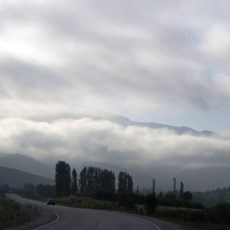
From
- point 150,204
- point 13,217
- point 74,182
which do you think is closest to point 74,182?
point 74,182

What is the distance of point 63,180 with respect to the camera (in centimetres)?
18362

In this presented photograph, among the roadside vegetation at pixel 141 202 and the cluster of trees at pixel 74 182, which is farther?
the cluster of trees at pixel 74 182

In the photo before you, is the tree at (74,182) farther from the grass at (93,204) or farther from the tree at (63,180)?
the grass at (93,204)

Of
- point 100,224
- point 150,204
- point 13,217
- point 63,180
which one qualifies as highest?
point 63,180

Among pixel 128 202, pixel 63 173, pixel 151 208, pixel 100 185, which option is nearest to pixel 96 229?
pixel 151 208

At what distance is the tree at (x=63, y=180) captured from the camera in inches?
7185

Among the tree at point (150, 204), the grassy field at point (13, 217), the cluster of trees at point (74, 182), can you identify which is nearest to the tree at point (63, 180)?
the cluster of trees at point (74, 182)

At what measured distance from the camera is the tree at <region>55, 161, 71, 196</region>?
599ft

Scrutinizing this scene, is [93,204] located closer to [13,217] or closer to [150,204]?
[150,204]

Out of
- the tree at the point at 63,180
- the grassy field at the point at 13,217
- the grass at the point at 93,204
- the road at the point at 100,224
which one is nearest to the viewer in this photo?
the road at the point at 100,224

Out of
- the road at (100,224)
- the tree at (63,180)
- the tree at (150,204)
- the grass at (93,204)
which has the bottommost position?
the road at (100,224)

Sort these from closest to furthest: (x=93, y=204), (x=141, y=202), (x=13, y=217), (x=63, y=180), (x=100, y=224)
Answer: (x=100, y=224), (x=13, y=217), (x=93, y=204), (x=141, y=202), (x=63, y=180)

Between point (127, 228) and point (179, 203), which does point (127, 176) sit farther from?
point (127, 228)

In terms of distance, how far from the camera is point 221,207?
185ft
